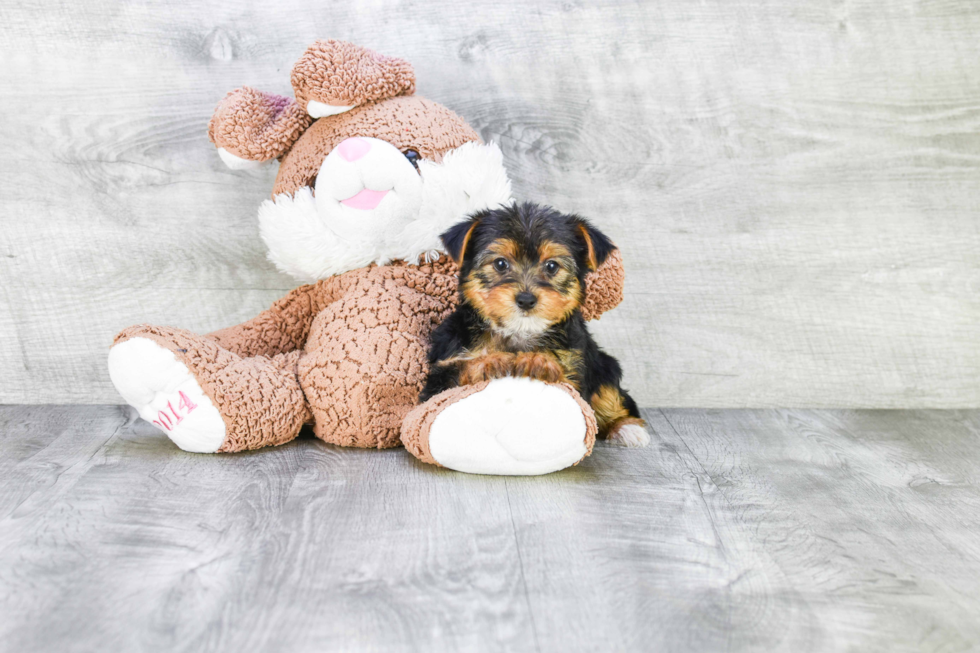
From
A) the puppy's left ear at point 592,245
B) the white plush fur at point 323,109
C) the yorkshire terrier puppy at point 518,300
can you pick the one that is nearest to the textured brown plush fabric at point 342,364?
the yorkshire terrier puppy at point 518,300

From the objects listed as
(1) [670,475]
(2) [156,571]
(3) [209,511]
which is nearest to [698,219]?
(1) [670,475]

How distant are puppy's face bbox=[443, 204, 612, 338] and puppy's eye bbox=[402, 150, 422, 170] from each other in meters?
0.38

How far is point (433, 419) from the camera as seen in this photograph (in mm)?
2029

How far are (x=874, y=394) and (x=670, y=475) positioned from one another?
1.48 metres

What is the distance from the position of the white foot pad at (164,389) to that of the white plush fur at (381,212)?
21.0 inches

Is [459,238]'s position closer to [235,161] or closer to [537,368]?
[537,368]

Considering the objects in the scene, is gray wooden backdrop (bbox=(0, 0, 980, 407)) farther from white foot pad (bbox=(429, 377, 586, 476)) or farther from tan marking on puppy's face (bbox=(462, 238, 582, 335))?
white foot pad (bbox=(429, 377, 586, 476))

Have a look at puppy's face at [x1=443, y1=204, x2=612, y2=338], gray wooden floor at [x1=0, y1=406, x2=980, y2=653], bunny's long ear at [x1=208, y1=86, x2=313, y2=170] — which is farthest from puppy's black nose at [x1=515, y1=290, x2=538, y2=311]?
bunny's long ear at [x1=208, y1=86, x2=313, y2=170]

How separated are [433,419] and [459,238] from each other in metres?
0.48

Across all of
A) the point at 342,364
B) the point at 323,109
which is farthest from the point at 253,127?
the point at 342,364

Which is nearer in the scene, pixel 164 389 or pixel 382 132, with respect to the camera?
pixel 164 389

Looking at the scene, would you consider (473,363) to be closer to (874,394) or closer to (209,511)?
(209,511)

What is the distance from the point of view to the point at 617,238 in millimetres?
3078

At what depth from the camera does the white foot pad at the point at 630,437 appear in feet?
8.20
